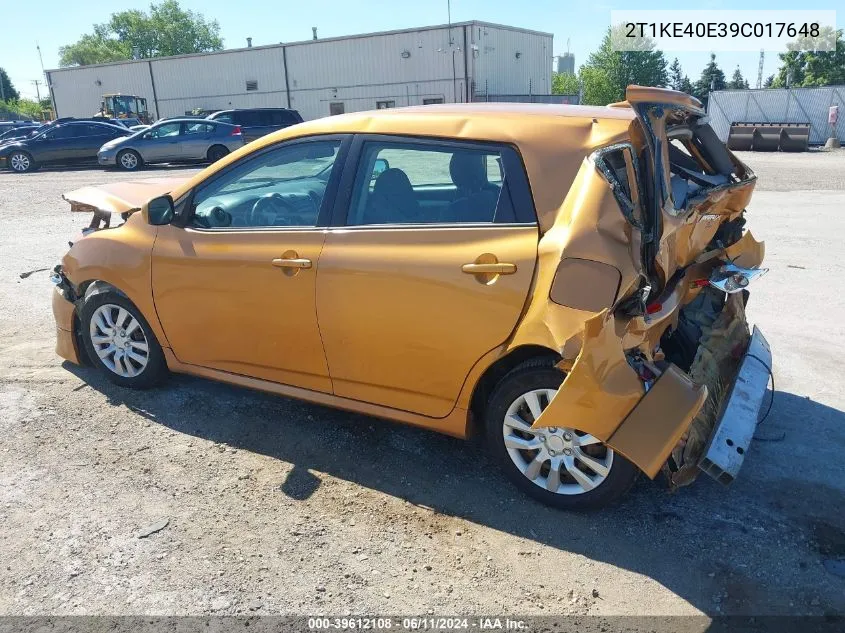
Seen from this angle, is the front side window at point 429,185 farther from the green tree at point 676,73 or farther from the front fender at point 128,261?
the green tree at point 676,73

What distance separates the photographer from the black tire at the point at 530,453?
120 inches

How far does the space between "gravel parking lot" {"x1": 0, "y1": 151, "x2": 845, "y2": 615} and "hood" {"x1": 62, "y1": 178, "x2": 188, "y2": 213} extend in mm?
1224

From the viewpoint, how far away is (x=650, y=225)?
9.71 ft

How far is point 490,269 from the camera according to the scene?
10.1ft

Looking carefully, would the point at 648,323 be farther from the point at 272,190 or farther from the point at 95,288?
the point at 95,288

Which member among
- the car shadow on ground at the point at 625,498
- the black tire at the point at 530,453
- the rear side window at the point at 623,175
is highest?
the rear side window at the point at 623,175

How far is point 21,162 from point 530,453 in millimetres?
23964

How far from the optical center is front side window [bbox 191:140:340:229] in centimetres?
371

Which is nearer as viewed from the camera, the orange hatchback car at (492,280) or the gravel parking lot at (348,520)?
the gravel parking lot at (348,520)

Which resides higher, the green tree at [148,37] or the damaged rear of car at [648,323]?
the green tree at [148,37]

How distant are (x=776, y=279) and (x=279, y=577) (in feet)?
20.3

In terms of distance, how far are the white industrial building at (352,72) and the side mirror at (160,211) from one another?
106 feet

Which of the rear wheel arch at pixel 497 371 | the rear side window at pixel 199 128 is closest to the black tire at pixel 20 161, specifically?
the rear side window at pixel 199 128

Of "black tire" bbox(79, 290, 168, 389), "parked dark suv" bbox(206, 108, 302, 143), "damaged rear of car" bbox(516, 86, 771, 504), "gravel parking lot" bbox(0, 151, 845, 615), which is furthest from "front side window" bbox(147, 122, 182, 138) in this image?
"damaged rear of car" bbox(516, 86, 771, 504)
